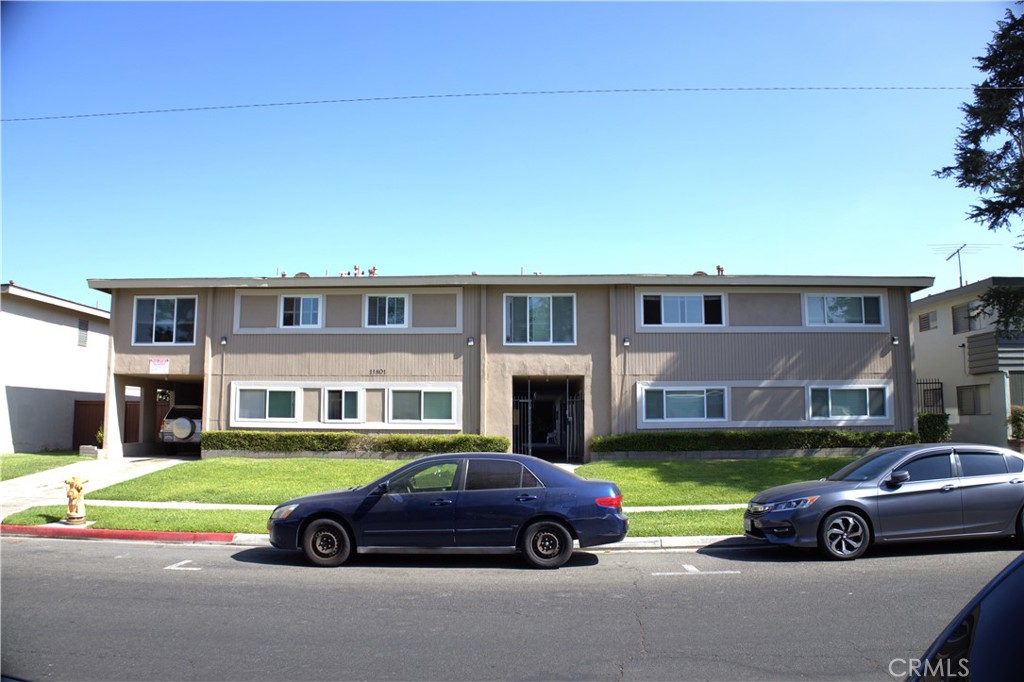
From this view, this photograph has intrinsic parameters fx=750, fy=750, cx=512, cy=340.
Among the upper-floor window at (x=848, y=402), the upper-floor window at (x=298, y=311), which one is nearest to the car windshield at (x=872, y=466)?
the upper-floor window at (x=848, y=402)

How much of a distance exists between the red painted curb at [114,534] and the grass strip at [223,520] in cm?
19

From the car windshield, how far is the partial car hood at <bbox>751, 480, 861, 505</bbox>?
0.82ft

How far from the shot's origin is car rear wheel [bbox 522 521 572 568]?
9.49 m

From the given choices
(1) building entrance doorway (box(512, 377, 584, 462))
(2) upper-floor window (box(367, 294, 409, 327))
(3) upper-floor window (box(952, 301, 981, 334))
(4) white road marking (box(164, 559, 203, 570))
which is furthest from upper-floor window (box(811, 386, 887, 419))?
(4) white road marking (box(164, 559, 203, 570))

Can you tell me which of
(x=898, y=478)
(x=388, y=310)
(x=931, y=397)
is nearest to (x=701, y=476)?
(x=898, y=478)

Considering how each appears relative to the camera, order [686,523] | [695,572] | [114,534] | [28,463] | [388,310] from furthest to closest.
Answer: [388,310] → [28,463] → [114,534] → [686,523] → [695,572]

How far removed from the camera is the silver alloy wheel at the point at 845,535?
959 centimetres

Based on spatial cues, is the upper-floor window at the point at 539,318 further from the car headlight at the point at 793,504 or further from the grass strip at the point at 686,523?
the car headlight at the point at 793,504

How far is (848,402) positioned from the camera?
23031mm

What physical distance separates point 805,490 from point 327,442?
1558cm

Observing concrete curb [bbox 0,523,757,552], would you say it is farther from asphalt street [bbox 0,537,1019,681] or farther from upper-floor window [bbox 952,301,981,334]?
upper-floor window [bbox 952,301,981,334]

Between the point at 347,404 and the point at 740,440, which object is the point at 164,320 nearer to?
the point at 347,404

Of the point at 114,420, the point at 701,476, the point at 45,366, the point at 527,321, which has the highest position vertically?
the point at 527,321

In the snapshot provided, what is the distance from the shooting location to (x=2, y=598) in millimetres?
7832
